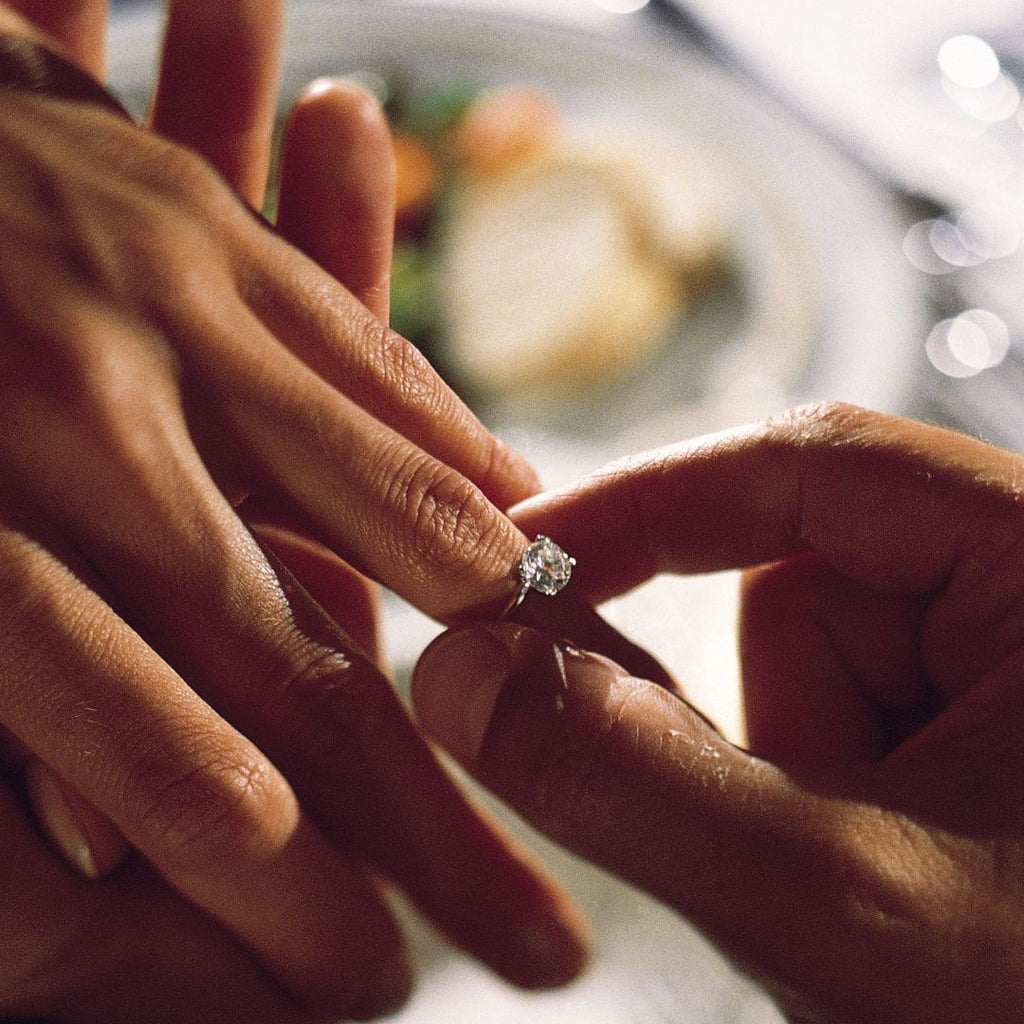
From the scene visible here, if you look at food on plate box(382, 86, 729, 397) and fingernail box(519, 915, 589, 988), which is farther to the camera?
food on plate box(382, 86, 729, 397)

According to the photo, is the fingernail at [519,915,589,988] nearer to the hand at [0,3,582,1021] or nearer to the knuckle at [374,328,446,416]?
the hand at [0,3,582,1021]

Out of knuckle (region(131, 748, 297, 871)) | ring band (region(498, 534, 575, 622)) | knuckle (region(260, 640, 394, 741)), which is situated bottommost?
knuckle (region(131, 748, 297, 871))

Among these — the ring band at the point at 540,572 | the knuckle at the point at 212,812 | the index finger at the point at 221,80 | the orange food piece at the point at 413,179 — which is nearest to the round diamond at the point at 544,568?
the ring band at the point at 540,572

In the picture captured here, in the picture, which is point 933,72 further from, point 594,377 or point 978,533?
point 978,533

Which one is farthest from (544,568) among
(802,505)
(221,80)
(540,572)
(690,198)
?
(690,198)

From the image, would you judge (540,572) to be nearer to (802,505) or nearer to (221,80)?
(802,505)

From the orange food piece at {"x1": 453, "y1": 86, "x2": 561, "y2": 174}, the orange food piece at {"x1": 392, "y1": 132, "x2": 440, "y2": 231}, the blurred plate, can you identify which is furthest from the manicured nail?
the orange food piece at {"x1": 453, "y1": 86, "x2": 561, "y2": 174}

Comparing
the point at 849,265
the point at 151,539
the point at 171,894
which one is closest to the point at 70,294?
the point at 151,539

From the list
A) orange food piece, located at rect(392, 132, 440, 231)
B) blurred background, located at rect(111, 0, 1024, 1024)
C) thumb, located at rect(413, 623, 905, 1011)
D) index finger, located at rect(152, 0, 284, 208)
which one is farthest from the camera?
orange food piece, located at rect(392, 132, 440, 231)
